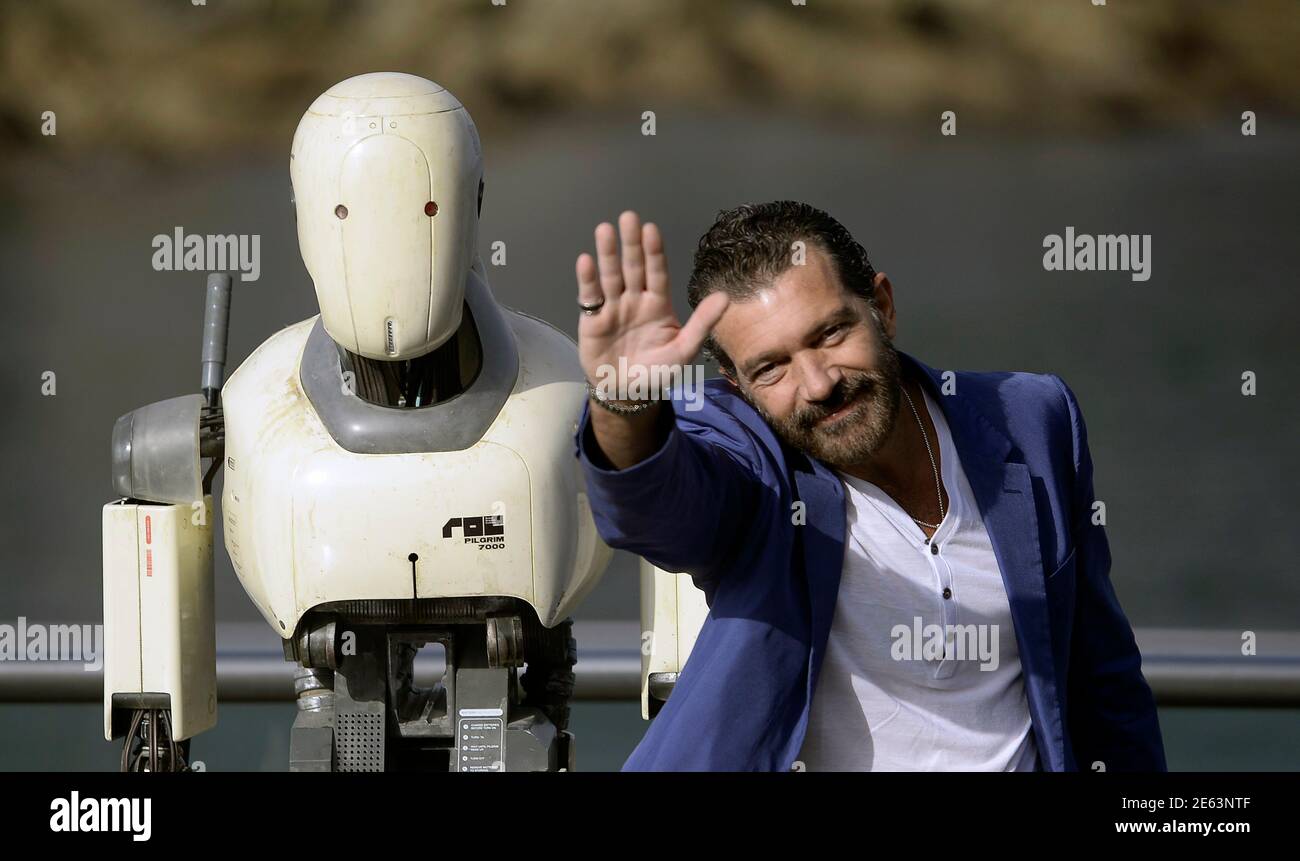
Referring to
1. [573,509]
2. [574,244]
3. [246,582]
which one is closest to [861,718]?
[573,509]

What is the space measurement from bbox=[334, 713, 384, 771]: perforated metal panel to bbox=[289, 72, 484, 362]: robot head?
0.54 m

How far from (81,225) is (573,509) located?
7.75 ft

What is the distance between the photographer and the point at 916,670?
129 cm

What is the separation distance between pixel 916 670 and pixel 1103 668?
24 centimetres

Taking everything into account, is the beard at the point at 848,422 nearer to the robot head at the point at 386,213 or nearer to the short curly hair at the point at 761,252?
the short curly hair at the point at 761,252

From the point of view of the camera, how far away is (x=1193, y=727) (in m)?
3.74

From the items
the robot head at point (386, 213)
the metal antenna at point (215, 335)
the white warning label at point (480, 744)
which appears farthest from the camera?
the metal antenna at point (215, 335)

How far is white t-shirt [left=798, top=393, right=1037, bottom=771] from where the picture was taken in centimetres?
129

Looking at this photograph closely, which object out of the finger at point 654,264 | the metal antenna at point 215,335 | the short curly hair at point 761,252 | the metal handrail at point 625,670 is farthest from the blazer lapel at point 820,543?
the metal handrail at point 625,670

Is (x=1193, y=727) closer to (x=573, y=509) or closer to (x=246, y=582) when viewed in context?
(x=573, y=509)

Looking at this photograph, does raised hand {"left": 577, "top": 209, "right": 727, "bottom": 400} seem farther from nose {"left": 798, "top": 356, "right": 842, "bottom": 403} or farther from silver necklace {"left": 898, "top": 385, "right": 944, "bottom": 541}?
silver necklace {"left": 898, "top": 385, "right": 944, "bottom": 541}

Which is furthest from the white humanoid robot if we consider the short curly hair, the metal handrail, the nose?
the metal handrail

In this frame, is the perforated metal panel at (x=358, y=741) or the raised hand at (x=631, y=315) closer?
the raised hand at (x=631, y=315)

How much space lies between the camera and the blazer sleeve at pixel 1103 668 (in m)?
1.42
